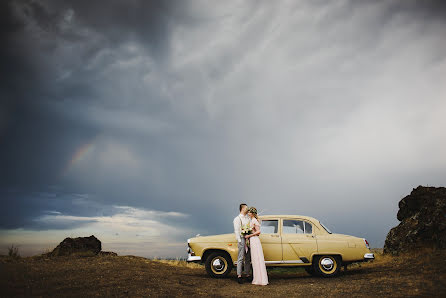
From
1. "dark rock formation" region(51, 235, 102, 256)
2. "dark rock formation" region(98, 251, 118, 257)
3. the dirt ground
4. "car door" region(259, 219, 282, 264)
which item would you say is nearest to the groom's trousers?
the dirt ground

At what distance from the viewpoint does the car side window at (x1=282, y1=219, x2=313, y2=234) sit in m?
10.8

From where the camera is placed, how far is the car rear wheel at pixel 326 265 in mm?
10672

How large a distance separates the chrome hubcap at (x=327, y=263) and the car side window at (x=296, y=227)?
1.00 meters

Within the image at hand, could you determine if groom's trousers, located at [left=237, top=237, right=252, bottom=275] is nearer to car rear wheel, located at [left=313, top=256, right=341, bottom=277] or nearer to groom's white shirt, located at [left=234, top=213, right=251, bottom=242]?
groom's white shirt, located at [left=234, top=213, right=251, bottom=242]

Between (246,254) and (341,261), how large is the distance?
329cm

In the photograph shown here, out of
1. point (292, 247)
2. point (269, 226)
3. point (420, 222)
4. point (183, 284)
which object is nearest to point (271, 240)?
point (269, 226)

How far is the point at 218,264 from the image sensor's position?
35.4ft

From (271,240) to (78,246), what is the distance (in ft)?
33.9

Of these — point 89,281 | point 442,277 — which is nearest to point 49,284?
point 89,281

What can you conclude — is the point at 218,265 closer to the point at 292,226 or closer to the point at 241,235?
the point at 241,235

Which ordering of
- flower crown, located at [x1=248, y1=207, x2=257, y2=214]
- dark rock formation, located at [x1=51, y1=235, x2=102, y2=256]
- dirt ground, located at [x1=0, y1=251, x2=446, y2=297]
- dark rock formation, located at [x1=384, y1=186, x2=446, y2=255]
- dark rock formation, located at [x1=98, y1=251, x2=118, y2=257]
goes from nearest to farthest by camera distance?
dirt ground, located at [x1=0, y1=251, x2=446, y2=297] < flower crown, located at [x1=248, y1=207, x2=257, y2=214] < dark rock formation, located at [x1=384, y1=186, x2=446, y2=255] < dark rock formation, located at [x1=51, y1=235, x2=102, y2=256] < dark rock formation, located at [x1=98, y1=251, x2=118, y2=257]

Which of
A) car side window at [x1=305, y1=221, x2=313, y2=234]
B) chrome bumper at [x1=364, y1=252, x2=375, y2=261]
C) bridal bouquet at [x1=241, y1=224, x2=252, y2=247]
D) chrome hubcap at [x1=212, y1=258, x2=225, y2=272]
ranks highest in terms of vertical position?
car side window at [x1=305, y1=221, x2=313, y2=234]

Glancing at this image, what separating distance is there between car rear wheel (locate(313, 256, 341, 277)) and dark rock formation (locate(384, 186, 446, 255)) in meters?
5.26

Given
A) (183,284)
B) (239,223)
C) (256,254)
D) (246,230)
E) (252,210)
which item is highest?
(252,210)
